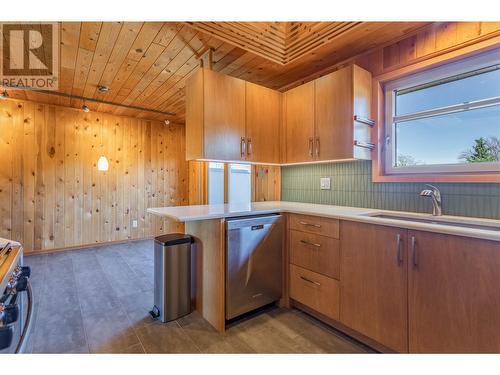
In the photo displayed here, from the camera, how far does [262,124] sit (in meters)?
2.66

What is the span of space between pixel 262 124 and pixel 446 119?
5.24 ft

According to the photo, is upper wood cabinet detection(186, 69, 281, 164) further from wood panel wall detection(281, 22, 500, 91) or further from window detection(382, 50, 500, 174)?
window detection(382, 50, 500, 174)

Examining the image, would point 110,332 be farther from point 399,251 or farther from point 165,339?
point 399,251

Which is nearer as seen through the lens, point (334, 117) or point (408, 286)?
point (408, 286)

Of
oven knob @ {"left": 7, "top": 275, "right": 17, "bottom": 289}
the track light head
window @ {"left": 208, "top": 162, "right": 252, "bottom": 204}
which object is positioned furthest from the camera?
the track light head

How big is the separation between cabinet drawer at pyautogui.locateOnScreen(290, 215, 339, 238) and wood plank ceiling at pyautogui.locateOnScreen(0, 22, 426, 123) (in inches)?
58.8

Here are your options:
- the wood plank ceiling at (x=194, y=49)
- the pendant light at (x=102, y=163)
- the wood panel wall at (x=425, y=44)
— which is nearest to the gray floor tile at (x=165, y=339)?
the wood plank ceiling at (x=194, y=49)

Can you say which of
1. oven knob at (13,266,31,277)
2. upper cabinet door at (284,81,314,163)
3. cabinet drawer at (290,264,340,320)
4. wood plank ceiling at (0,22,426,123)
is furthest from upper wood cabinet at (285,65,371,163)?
oven knob at (13,266,31,277)

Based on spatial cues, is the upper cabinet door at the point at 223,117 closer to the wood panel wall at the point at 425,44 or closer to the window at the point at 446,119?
the wood panel wall at the point at 425,44

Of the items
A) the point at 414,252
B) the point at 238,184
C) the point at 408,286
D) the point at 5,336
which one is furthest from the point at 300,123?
the point at 5,336

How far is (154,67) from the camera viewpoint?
280 cm

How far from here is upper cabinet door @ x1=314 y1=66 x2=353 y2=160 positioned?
6.95 feet
